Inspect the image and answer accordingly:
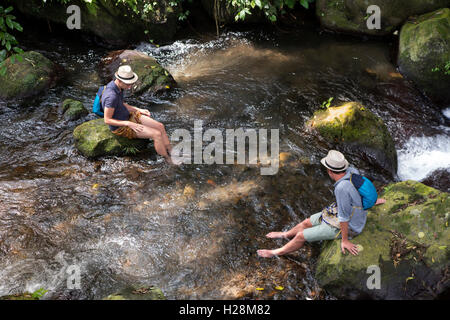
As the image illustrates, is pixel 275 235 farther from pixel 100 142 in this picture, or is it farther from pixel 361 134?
pixel 100 142

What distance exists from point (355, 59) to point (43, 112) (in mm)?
8733

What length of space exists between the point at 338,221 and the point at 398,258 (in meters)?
0.85

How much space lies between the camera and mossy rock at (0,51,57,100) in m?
8.34

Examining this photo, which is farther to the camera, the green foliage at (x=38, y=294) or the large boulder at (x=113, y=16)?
the large boulder at (x=113, y=16)

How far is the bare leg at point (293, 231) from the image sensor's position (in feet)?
16.8

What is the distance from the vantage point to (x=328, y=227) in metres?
4.73

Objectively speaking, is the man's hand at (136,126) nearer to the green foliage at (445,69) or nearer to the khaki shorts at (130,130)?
the khaki shorts at (130,130)

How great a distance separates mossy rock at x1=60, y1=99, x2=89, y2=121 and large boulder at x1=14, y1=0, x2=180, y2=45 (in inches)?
147

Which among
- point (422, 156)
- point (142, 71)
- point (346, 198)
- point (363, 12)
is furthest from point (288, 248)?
point (363, 12)

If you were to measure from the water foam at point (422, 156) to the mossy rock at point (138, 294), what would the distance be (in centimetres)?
540

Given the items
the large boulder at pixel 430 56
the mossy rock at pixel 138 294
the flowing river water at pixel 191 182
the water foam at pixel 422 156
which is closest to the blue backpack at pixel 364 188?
the flowing river water at pixel 191 182

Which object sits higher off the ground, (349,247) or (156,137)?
(156,137)

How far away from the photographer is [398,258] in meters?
4.42

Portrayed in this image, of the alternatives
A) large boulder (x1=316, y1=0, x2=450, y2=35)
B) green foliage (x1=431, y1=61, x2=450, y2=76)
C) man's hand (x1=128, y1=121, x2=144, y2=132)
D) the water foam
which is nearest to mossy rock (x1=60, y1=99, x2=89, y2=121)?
man's hand (x1=128, y1=121, x2=144, y2=132)
